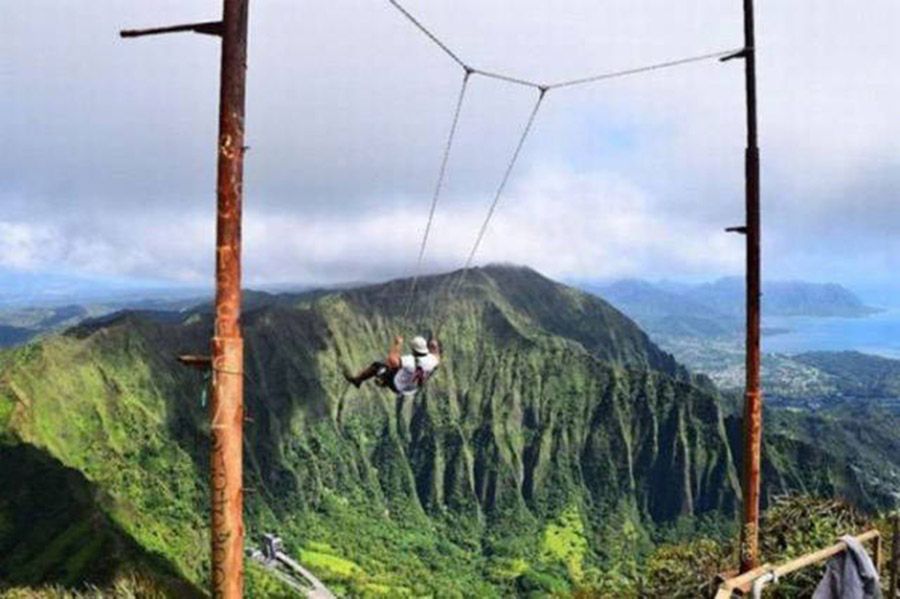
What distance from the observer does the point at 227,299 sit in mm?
6781

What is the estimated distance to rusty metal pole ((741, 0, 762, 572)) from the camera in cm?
1416

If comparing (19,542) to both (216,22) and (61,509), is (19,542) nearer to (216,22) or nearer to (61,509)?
(61,509)

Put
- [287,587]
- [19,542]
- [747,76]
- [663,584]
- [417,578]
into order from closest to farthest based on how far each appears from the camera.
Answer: [747,76] → [663,584] → [19,542] → [287,587] → [417,578]

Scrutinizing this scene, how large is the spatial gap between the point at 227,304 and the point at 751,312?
33.2ft

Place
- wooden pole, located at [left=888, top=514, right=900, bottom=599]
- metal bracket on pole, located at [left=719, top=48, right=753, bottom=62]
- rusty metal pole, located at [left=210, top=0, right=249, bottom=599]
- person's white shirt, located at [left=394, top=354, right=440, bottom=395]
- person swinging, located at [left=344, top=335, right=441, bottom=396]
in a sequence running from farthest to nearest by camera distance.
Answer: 1. person's white shirt, located at [left=394, top=354, right=440, bottom=395]
2. person swinging, located at [left=344, top=335, right=441, bottom=396]
3. metal bracket on pole, located at [left=719, top=48, right=753, bottom=62]
4. wooden pole, located at [left=888, top=514, right=900, bottom=599]
5. rusty metal pole, located at [left=210, top=0, right=249, bottom=599]

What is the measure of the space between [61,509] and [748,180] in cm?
12690

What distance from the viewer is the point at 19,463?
462 ft

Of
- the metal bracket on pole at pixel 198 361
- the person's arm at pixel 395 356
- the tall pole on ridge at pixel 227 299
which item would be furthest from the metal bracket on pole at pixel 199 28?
the person's arm at pixel 395 356

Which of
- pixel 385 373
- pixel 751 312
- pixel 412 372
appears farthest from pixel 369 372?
pixel 751 312

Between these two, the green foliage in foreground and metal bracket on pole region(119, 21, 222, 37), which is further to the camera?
the green foliage in foreground

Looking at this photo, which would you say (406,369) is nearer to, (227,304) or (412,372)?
(412,372)

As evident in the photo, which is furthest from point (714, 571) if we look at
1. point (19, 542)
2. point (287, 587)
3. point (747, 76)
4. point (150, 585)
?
point (287, 587)

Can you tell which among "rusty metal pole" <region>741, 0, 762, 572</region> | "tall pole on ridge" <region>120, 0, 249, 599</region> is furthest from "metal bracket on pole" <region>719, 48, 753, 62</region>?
"tall pole on ridge" <region>120, 0, 249, 599</region>

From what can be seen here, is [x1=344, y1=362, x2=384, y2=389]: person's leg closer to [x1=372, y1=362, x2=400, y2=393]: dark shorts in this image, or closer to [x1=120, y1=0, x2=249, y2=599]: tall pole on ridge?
[x1=372, y1=362, x2=400, y2=393]: dark shorts
